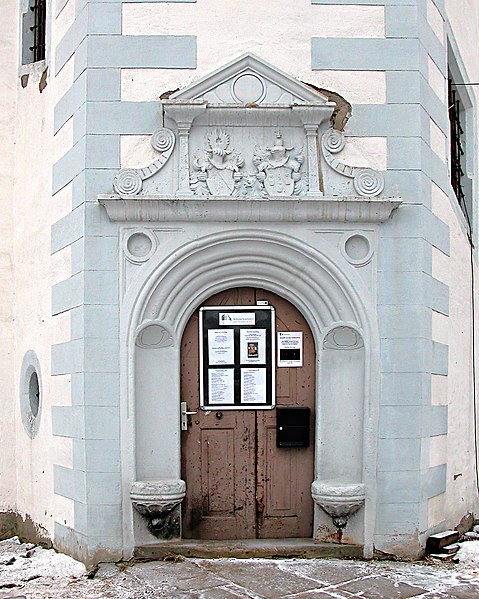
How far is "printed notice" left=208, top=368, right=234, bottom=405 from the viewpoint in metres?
8.35

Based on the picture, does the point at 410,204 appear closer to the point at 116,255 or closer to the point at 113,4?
the point at 116,255

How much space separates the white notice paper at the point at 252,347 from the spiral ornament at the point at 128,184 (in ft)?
5.24

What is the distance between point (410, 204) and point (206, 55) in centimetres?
224

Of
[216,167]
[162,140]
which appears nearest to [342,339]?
[216,167]

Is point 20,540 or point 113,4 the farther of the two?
point 20,540

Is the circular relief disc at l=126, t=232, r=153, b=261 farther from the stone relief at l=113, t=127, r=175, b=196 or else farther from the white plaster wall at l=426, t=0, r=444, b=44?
the white plaster wall at l=426, t=0, r=444, b=44

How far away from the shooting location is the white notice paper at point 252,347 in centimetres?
840

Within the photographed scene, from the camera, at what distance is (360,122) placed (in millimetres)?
8203

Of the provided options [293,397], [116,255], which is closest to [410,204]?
[293,397]

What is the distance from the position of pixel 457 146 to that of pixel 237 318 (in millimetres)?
3540

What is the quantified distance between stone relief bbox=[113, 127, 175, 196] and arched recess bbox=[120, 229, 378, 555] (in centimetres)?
65

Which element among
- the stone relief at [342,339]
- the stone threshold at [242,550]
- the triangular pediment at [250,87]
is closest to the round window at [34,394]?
the stone threshold at [242,550]

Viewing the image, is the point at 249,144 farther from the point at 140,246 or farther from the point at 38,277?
the point at 38,277

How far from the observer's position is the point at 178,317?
8.23 metres
